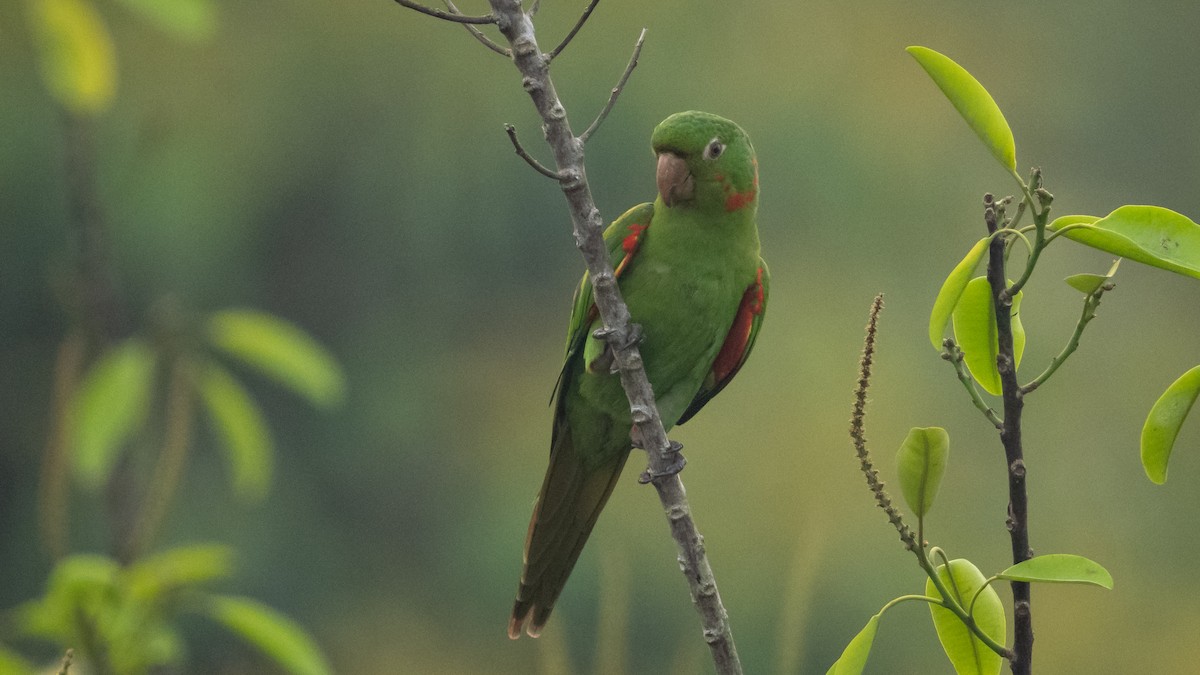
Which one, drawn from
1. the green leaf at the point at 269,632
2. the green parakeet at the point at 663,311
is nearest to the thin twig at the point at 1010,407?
the green parakeet at the point at 663,311

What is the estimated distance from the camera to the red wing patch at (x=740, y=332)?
171cm

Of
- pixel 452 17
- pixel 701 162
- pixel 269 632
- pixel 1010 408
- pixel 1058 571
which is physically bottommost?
pixel 269 632

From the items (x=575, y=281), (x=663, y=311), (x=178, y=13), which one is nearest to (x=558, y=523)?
(x=663, y=311)

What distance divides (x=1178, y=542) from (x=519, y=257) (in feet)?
10.3

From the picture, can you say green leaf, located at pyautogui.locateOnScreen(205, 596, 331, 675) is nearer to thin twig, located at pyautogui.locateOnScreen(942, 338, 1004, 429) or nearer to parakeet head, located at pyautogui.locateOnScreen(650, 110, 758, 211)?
parakeet head, located at pyautogui.locateOnScreen(650, 110, 758, 211)

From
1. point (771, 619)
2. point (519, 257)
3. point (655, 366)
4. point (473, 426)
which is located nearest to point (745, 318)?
point (655, 366)

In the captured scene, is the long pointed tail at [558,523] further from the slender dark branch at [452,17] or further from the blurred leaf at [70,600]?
the slender dark branch at [452,17]

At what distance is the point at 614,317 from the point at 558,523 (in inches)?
22.1

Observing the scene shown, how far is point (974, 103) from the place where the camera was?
0.82 metres

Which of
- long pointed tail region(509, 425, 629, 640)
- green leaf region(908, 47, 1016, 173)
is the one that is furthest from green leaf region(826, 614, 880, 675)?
long pointed tail region(509, 425, 629, 640)

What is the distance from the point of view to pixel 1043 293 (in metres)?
4.92

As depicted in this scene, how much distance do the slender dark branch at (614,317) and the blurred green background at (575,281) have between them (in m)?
3.20

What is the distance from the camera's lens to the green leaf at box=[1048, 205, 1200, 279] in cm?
72

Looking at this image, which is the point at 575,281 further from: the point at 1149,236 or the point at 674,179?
the point at 1149,236
